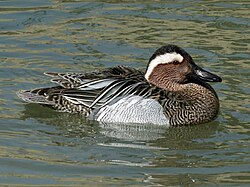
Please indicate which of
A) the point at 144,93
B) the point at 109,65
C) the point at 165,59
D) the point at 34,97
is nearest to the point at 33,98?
the point at 34,97

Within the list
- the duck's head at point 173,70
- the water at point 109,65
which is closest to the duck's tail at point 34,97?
the water at point 109,65

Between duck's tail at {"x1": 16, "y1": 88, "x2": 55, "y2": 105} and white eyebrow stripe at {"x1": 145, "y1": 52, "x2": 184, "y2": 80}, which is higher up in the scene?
white eyebrow stripe at {"x1": 145, "y1": 52, "x2": 184, "y2": 80}

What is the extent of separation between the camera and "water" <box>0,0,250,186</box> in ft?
34.8

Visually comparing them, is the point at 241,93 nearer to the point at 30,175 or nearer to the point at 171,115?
the point at 171,115

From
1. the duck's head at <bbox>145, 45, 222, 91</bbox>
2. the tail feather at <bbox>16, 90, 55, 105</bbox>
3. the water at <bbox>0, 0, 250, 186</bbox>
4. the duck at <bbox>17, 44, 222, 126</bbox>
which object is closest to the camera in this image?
the water at <bbox>0, 0, 250, 186</bbox>

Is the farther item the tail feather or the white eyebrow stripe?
the tail feather

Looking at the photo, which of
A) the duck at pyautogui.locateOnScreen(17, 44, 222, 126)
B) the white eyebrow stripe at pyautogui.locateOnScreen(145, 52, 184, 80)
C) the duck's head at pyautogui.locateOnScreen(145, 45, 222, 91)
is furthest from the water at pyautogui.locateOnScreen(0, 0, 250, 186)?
the white eyebrow stripe at pyautogui.locateOnScreen(145, 52, 184, 80)

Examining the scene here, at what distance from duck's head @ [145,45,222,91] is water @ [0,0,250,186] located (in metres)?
0.61

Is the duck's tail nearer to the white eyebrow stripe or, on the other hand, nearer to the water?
the water

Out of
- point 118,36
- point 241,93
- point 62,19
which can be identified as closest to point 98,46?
point 118,36

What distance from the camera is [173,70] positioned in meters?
12.8

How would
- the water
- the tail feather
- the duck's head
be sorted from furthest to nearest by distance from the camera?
the tail feather, the duck's head, the water

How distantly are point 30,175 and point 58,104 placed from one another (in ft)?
8.41

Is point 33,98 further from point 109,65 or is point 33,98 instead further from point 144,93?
point 109,65
